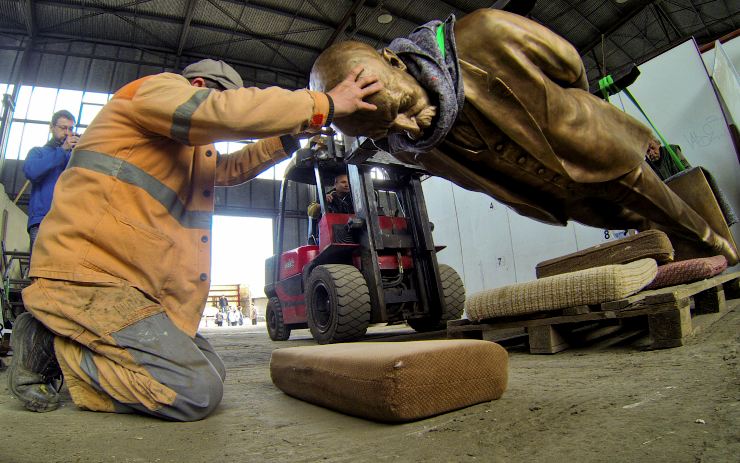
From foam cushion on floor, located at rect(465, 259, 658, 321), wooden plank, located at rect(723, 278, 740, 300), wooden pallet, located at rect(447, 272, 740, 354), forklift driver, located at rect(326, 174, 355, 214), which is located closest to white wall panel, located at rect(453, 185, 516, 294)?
wooden plank, located at rect(723, 278, 740, 300)

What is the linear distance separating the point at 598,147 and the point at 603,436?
3.51ft

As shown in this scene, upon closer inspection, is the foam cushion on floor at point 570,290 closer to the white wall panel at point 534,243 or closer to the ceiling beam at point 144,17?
the white wall panel at point 534,243

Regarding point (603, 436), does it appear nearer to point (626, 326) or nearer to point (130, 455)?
point (130, 455)

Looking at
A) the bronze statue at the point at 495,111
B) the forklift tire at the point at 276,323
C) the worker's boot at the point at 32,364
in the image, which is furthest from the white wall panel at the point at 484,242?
the worker's boot at the point at 32,364

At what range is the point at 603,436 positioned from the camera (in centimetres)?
A: 86

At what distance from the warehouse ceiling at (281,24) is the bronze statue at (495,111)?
11.3m

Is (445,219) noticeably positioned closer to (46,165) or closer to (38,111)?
(46,165)

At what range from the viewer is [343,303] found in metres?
3.91

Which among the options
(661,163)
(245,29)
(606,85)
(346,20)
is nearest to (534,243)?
(661,163)

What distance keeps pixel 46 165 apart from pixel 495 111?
357 cm

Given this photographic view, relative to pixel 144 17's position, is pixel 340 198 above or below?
below

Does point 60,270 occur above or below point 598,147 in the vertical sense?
below

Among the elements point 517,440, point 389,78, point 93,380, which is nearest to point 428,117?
point 389,78

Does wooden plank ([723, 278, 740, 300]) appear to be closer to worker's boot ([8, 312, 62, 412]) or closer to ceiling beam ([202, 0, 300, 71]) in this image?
worker's boot ([8, 312, 62, 412])
